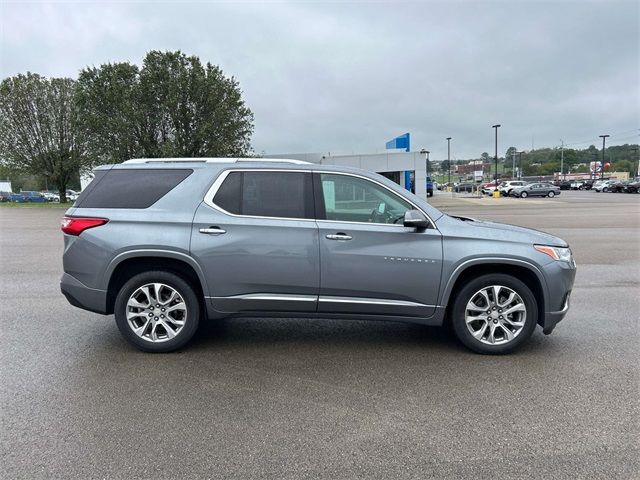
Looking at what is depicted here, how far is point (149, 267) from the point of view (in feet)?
14.6

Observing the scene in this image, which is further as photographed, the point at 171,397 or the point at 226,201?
the point at 226,201

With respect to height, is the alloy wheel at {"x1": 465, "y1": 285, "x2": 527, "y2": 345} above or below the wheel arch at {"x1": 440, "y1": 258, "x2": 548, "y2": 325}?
below

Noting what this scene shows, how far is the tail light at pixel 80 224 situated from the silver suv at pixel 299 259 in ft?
0.05

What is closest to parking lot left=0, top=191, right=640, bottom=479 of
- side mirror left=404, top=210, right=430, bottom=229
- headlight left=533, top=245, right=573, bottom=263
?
headlight left=533, top=245, right=573, bottom=263

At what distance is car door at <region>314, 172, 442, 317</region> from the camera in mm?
4199

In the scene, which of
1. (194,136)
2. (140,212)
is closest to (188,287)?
(140,212)

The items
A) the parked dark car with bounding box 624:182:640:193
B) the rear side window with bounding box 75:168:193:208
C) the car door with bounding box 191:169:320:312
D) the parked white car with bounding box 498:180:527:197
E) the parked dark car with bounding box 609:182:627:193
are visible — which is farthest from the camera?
the parked dark car with bounding box 609:182:627:193

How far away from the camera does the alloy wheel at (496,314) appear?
428cm

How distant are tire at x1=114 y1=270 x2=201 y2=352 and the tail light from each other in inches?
26.1

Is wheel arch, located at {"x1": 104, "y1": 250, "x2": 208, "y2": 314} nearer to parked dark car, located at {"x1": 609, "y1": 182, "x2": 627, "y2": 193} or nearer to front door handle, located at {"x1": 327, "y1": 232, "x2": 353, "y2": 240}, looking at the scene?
front door handle, located at {"x1": 327, "y1": 232, "x2": 353, "y2": 240}

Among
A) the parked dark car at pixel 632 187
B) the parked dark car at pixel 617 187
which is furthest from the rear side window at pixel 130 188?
the parked dark car at pixel 617 187

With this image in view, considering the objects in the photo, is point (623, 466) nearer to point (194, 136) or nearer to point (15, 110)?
point (194, 136)

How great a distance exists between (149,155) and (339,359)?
3063 cm

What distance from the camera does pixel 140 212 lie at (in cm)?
443
